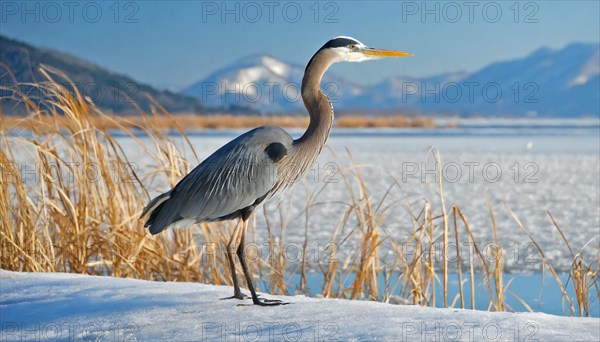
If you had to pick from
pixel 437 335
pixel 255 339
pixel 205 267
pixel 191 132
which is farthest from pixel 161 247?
pixel 191 132

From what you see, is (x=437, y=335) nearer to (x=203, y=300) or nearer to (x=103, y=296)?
(x=203, y=300)

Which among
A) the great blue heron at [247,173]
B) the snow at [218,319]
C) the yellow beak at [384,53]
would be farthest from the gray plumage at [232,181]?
the yellow beak at [384,53]

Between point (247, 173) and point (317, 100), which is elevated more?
point (317, 100)

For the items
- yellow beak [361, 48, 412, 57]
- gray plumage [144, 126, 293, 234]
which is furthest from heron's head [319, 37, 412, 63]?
gray plumage [144, 126, 293, 234]

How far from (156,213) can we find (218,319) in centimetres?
64

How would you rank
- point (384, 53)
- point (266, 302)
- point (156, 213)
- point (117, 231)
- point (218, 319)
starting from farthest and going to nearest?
1. point (117, 231)
2. point (384, 53)
3. point (156, 213)
4. point (266, 302)
5. point (218, 319)

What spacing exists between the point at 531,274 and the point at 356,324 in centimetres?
334

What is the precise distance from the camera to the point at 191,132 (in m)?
33.3

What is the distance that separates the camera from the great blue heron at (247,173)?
2643 millimetres

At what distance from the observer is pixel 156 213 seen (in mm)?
2777

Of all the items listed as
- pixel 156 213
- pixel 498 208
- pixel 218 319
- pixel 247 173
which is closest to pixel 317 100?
pixel 247 173

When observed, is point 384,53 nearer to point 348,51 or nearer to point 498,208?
point 348,51

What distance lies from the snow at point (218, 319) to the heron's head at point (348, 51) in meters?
0.94

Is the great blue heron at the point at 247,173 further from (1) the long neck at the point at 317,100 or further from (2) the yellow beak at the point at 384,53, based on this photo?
(2) the yellow beak at the point at 384,53
